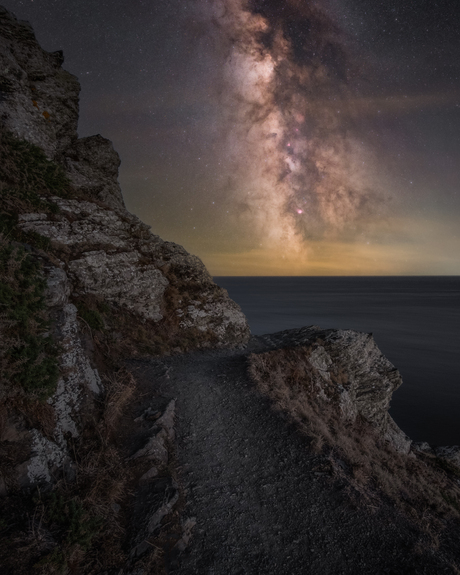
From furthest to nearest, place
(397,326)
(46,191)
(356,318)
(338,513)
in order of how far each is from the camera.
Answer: (356,318), (397,326), (46,191), (338,513)

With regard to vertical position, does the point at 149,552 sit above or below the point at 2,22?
below

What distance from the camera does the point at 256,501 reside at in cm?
621

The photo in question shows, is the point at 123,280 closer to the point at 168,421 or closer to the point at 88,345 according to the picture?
the point at 88,345

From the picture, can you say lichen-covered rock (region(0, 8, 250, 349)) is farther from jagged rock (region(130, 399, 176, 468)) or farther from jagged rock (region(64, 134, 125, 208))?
jagged rock (region(130, 399, 176, 468))

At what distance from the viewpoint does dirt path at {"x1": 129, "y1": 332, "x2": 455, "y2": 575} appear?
5062mm

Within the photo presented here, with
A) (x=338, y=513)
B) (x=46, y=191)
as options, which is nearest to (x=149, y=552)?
(x=338, y=513)

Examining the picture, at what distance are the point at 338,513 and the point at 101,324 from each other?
Answer: 33.0ft

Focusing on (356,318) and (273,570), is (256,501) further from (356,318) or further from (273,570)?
(356,318)

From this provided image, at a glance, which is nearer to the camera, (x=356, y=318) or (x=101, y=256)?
(x=101, y=256)

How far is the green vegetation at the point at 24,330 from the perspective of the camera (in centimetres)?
580

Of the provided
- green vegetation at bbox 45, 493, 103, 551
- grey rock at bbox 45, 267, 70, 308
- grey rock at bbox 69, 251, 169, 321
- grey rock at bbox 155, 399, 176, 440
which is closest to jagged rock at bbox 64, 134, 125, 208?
grey rock at bbox 69, 251, 169, 321

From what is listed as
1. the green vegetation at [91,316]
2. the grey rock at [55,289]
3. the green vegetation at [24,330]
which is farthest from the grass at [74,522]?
the green vegetation at [91,316]

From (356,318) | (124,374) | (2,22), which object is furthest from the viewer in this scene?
(356,318)

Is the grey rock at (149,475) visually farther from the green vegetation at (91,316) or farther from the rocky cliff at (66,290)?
the green vegetation at (91,316)
